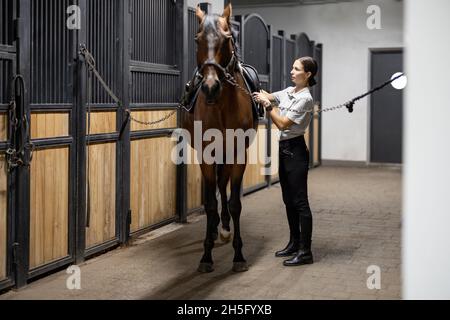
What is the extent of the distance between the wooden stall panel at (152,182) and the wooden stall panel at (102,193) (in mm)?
278

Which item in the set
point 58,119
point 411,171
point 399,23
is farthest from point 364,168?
point 411,171

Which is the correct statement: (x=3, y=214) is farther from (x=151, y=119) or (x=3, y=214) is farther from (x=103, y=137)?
(x=151, y=119)

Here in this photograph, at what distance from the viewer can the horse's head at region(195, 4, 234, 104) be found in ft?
10.3

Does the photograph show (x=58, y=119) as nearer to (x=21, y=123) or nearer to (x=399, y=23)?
(x=21, y=123)

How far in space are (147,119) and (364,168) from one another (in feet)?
19.3

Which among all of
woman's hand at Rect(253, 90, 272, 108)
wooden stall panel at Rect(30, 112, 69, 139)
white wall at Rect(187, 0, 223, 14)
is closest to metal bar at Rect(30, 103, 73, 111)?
wooden stall panel at Rect(30, 112, 69, 139)

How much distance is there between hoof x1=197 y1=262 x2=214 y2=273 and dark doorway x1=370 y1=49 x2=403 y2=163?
682 centimetres

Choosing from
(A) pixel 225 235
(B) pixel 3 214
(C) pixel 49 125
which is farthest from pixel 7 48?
(A) pixel 225 235

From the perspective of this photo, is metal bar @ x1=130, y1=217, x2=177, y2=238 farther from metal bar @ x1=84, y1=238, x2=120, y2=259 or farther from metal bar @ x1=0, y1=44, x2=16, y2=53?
metal bar @ x1=0, y1=44, x2=16, y2=53

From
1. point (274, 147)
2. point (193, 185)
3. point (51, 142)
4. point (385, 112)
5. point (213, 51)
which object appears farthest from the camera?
point (385, 112)

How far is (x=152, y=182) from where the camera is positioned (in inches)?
189

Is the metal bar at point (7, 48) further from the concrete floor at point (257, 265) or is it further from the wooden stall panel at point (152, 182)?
the wooden stall panel at point (152, 182)

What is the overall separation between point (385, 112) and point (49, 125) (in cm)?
739

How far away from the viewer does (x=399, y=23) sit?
952cm
